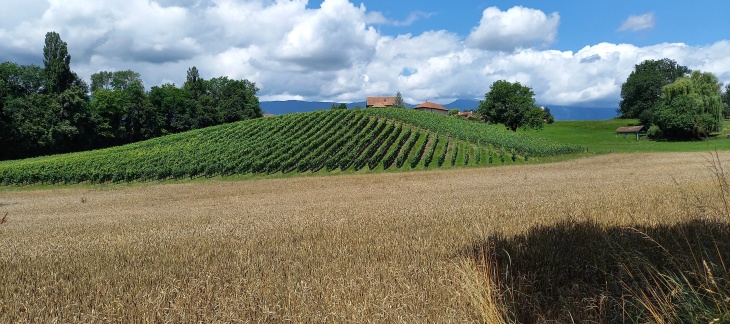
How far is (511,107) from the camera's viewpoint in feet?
298

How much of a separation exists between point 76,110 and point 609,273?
9167 cm

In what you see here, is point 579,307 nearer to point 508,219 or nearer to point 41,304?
point 508,219

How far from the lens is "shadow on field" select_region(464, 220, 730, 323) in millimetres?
3445

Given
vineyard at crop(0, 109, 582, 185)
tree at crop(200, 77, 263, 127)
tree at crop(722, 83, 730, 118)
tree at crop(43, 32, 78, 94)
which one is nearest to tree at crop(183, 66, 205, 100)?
tree at crop(200, 77, 263, 127)

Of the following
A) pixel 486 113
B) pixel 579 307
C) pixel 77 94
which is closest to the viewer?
pixel 579 307

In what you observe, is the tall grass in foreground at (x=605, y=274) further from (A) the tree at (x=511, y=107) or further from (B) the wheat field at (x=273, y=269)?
(A) the tree at (x=511, y=107)

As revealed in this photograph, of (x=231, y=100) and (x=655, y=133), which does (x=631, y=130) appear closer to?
(x=655, y=133)

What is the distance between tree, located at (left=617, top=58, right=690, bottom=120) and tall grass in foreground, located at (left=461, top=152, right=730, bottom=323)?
109m

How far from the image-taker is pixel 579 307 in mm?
3967

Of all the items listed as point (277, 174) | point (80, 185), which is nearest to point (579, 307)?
point (277, 174)

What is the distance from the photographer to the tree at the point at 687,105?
6631 centimetres

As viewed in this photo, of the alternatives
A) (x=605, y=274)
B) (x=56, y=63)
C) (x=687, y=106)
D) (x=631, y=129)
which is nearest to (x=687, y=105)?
(x=687, y=106)

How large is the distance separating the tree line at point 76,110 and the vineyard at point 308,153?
2552 cm

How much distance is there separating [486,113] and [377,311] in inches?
3719
